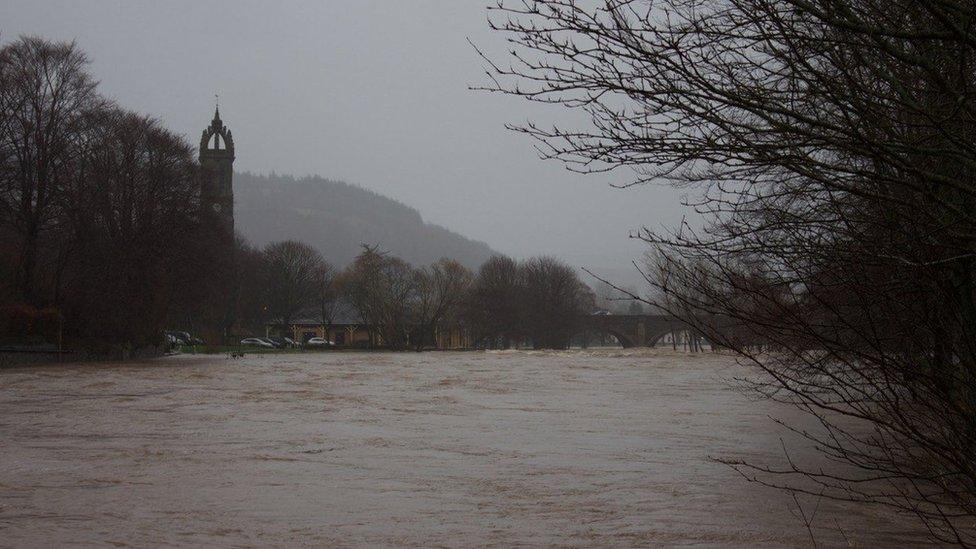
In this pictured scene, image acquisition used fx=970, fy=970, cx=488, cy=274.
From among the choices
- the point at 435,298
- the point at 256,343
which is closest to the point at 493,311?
the point at 435,298

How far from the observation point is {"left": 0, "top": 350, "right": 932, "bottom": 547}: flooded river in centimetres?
998

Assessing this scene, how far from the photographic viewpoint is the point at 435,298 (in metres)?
94.2

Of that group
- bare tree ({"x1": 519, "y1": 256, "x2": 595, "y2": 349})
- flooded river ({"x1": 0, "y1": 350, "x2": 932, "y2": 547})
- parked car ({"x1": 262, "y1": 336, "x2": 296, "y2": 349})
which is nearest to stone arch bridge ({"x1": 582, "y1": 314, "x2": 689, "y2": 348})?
bare tree ({"x1": 519, "y1": 256, "x2": 595, "y2": 349})

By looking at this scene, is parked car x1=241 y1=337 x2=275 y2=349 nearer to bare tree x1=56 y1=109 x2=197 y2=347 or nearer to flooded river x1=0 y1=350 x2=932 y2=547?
bare tree x1=56 y1=109 x2=197 y2=347

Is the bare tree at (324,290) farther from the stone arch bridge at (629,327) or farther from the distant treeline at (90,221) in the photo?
the distant treeline at (90,221)

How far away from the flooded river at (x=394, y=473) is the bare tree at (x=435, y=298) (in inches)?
2571

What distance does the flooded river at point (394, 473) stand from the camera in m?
9.98

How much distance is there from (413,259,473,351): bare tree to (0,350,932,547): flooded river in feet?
214

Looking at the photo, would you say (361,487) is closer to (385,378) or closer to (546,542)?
(546,542)

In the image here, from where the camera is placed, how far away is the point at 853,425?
63.1 ft

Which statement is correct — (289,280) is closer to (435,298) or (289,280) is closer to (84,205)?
(435,298)

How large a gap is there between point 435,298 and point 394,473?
8063cm

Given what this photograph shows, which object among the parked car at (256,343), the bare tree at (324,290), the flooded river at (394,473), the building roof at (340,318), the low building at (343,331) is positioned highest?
the bare tree at (324,290)

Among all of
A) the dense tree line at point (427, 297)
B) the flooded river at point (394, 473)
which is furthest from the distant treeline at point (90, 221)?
the dense tree line at point (427, 297)
